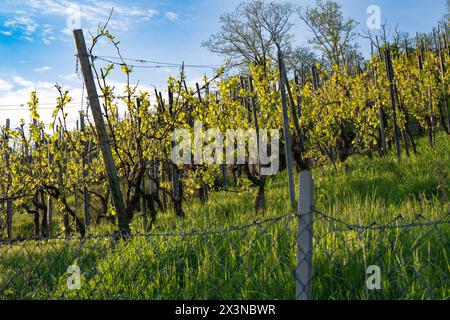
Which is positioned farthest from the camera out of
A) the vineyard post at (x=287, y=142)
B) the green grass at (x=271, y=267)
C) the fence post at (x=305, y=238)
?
the vineyard post at (x=287, y=142)

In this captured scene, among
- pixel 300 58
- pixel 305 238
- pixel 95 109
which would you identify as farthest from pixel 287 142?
pixel 300 58

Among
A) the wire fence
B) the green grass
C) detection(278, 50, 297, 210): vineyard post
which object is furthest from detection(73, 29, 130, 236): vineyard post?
detection(278, 50, 297, 210): vineyard post

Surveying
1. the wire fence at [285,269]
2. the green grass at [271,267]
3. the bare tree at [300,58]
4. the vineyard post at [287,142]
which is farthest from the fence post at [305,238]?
the bare tree at [300,58]

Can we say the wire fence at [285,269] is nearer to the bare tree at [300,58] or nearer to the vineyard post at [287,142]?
the vineyard post at [287,142]

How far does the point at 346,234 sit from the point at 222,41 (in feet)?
99.2

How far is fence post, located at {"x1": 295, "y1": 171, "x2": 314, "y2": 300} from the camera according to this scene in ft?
8.56

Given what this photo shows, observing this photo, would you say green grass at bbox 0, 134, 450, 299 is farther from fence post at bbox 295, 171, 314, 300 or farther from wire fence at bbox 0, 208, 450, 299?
fence post at bbox 295, 171, 314, 300

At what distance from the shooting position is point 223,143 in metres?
8.83

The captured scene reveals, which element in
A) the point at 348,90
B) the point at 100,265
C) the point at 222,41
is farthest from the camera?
the point at 222,41

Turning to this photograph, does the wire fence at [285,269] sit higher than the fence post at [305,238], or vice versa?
the fence post at [305,238]

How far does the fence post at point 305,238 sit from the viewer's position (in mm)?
2608

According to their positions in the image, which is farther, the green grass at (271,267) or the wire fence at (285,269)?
the green grass at (271,267)

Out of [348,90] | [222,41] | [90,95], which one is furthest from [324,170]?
[222,41]
